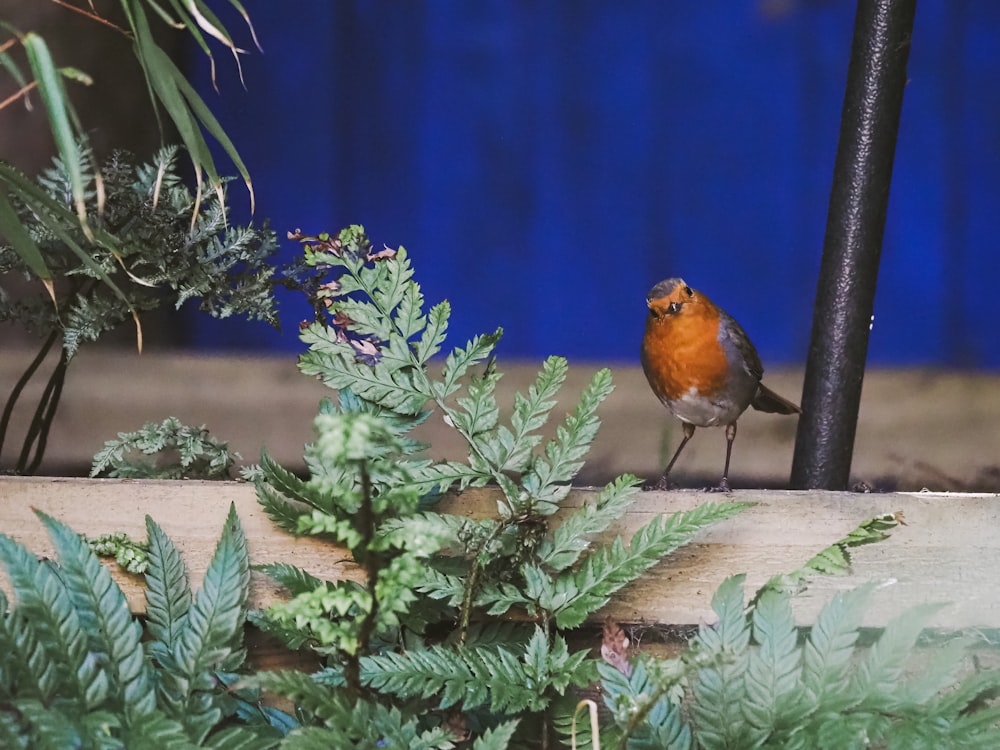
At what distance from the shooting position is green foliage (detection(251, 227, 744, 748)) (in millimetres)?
650

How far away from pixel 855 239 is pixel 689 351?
0.73ft

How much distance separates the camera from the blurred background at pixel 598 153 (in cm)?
119

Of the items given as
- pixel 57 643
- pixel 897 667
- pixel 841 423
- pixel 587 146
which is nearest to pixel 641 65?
pixel 587 146

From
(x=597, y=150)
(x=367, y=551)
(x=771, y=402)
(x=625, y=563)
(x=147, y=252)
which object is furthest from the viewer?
Result: (x=597, y=150)

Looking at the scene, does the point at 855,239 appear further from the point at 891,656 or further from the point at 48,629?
the point at 48,629

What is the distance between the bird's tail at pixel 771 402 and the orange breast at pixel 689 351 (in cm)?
9

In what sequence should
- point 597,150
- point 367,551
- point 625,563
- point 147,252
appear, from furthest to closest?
point 597,150 → point 147,252 → point 625,563 → point 367,551

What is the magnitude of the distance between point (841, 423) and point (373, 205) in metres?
0.66

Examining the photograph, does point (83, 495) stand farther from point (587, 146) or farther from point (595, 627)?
point (587, 146)

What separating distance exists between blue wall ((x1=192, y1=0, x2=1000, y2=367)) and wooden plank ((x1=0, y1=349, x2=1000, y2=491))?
0.13ft

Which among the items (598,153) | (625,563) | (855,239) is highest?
(598,153)

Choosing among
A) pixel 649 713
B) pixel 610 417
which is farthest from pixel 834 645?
pixel 610 417

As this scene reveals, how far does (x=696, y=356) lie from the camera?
0.90m

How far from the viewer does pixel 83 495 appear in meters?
0.78
